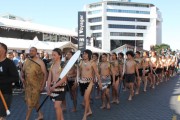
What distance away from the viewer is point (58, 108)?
256 inches

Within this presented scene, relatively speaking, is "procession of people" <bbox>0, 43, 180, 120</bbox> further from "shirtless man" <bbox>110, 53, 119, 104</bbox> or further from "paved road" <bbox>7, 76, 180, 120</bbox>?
"paved road" <bbox>7, 76, 180, 120</bbox>

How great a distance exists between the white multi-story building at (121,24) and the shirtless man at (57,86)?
12154 centimetres

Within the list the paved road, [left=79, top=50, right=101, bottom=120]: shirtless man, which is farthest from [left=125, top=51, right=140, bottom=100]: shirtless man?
[left=79, top=50, right=101, bottom=120]: shirtless man

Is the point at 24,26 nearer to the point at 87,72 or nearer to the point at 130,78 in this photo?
the point at 130,78

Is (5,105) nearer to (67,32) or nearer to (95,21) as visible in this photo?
(67,32)

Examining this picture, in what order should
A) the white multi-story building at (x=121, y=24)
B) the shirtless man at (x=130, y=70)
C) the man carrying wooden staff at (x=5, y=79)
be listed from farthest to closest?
the white multi-story building at (x=121, y=24)
the shirtless man at (x=130, y=70)
the man carrying wooden staff at (x=5, y=79)

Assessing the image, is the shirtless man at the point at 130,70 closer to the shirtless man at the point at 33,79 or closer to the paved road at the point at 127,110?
the paved road at the point at 127,110

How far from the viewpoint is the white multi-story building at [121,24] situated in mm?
132000

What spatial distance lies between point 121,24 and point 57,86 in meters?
129

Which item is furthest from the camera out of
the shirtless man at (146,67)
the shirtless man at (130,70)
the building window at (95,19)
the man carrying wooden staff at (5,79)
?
the building window at (95,19)

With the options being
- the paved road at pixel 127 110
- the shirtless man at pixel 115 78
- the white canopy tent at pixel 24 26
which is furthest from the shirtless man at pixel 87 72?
the white canopy tent at pixel 24 26

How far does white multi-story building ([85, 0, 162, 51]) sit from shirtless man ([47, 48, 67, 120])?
4785 inches

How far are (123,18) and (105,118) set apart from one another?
12846 centimetres

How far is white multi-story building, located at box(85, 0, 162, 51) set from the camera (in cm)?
13200
